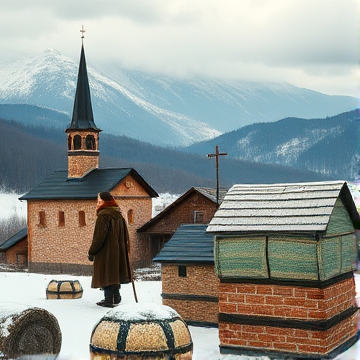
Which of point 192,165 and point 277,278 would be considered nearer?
point 277,278

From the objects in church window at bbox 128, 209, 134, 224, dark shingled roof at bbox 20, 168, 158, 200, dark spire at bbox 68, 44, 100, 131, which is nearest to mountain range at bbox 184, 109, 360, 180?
dark spire at bbox 68, 44, 100, 131

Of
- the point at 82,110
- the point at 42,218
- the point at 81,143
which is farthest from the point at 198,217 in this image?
the point at 82,110

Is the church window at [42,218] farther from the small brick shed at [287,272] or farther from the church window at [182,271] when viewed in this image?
the small brick shed at [287,272]

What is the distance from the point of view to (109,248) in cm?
1406

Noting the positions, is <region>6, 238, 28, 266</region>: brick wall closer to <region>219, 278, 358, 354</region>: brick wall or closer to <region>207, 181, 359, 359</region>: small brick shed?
<region>207, 181, 359, 359</region>: small brick shed

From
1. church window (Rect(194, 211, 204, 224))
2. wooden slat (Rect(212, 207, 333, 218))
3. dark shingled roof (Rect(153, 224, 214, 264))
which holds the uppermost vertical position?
church window (Rect(194, 211, 204, 224))

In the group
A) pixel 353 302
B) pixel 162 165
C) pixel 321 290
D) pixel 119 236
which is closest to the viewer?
pixel 321 290

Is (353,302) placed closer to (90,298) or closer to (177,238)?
(177,238)

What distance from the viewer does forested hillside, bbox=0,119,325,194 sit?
12744 cm

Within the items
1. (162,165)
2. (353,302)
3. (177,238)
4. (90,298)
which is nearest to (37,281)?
(90,298)

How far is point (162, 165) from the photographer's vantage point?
159 m

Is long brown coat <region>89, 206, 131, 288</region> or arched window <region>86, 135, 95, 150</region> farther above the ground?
arched window <region>86, 135, 95, 150</region>

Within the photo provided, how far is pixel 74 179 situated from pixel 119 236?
23086mm

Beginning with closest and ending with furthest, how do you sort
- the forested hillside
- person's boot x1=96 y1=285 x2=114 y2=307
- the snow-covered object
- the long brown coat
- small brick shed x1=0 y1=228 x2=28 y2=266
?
the snow-covered object, the long brown coat, person's boot x1=96 y1=285 x2=114 y2=307, small brick shed x1=0 y1=228 x2=28 y2=266, the forested hillside
